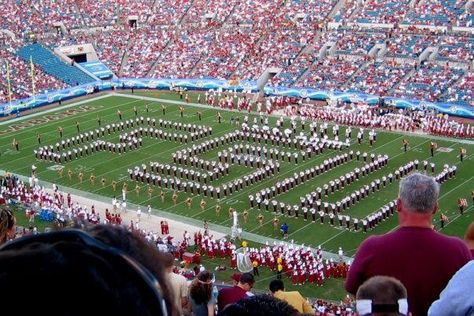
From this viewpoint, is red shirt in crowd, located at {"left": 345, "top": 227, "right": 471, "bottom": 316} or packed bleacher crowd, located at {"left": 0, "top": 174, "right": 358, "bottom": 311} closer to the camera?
red shirt in crowd, located at {"left": 345, "top": 227, "right": 471, "bottom": 316}

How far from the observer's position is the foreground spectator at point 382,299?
2.39 meters

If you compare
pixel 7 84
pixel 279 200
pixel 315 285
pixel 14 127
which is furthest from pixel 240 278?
pixel 7 84

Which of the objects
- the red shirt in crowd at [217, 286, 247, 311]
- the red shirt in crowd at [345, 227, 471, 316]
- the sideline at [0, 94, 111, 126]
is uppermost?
the red shirt in crowd at [345, 227, 471, 316]

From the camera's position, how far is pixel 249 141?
93.3ft

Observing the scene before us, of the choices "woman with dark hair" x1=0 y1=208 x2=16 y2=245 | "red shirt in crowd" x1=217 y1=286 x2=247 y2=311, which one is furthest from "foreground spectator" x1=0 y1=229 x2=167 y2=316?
"red shirt in crowd" x1=217 y1=286 x2=247 y2=311

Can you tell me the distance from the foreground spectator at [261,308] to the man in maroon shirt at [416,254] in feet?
6.01

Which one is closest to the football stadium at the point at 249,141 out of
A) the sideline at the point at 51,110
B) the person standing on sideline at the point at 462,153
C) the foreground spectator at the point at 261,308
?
the foreground spectator at the point at 261,308

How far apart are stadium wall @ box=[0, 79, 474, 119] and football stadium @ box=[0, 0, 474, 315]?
94 mm

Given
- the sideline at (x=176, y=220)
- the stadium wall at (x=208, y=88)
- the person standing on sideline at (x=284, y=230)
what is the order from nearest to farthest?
1. the sideline at (x=176, y=220)
2. the person standing on sideline at (x=284, y=230)
3. the stadium wall at (x=208, y=88)

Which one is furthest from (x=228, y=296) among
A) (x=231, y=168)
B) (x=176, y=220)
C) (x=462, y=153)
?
(x=462, y=153)

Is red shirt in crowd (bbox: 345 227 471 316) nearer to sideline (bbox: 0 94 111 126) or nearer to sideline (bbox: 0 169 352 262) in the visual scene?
sideline (bbox: 0 169 352 262)

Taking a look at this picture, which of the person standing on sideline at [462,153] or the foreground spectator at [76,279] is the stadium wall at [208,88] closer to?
the person standing on sideline at [462,153]

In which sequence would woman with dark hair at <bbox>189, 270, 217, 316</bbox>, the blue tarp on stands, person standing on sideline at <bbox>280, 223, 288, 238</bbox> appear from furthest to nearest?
the blue tarp on stands < person standing on sideline at <bbox>280, 223, 288, 238</bbox> < woman with dark hair at <bbox>189, 270, 217, 316</bbox>

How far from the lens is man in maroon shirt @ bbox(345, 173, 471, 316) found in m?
3.37
